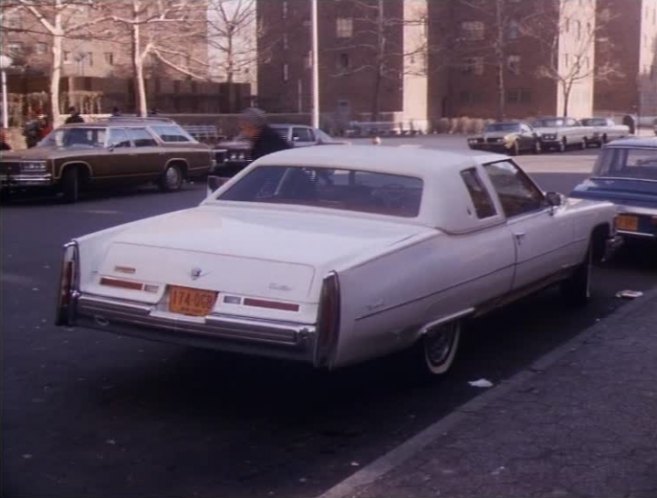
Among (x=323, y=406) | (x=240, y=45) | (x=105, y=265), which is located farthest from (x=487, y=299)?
(x=240, y=45)

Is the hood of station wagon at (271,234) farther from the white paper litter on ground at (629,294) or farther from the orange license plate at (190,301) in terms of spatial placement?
the white paper litter on ground at (629,294)

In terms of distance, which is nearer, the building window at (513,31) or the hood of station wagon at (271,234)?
the hood of station wagon at (271,234)

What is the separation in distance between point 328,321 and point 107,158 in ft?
51.3

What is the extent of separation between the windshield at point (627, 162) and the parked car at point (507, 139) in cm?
2811

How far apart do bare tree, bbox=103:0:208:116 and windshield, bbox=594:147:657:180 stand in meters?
20.7

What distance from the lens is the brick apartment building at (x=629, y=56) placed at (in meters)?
55.3

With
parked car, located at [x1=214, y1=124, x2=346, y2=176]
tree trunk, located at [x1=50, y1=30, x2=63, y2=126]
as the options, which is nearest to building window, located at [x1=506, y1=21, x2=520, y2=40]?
tree trunk, located at [x1=50, y1=30, x2=63, y2=126]

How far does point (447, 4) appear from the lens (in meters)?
64.6

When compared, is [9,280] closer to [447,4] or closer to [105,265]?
[105,265]

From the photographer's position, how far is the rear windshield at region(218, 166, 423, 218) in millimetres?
7305

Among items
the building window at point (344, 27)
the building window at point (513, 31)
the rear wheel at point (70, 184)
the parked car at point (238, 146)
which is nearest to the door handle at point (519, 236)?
the rear wheel at point (70, 184)

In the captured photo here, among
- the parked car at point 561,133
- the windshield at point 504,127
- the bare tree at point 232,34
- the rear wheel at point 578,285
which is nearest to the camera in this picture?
the rear wheel at point 578,285

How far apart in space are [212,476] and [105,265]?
177cm

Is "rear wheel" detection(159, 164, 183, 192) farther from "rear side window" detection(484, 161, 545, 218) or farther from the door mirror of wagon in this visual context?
"rear side window" detection(484, 161, 545, 218)
